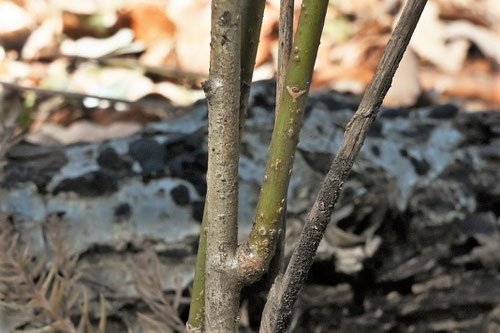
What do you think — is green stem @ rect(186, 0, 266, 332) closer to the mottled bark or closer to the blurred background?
the mottled bark

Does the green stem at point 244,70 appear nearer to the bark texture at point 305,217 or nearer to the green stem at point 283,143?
the green stem at point 283,143

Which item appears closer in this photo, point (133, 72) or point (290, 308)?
point (290, 308)

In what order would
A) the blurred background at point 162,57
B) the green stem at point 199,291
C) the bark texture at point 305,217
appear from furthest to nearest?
the blurred background at point 162,57
the bark texture at point 305,217
the green stem at point 199,291

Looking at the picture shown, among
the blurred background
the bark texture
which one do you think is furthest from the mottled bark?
the blurred background

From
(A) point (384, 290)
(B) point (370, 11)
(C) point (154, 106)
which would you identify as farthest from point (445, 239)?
(B) point (370, 11)

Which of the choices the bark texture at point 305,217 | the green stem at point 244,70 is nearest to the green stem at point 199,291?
the green stem at point 244,70

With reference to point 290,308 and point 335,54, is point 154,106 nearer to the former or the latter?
point 335,54

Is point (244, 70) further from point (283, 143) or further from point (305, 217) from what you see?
point (305, 217)
